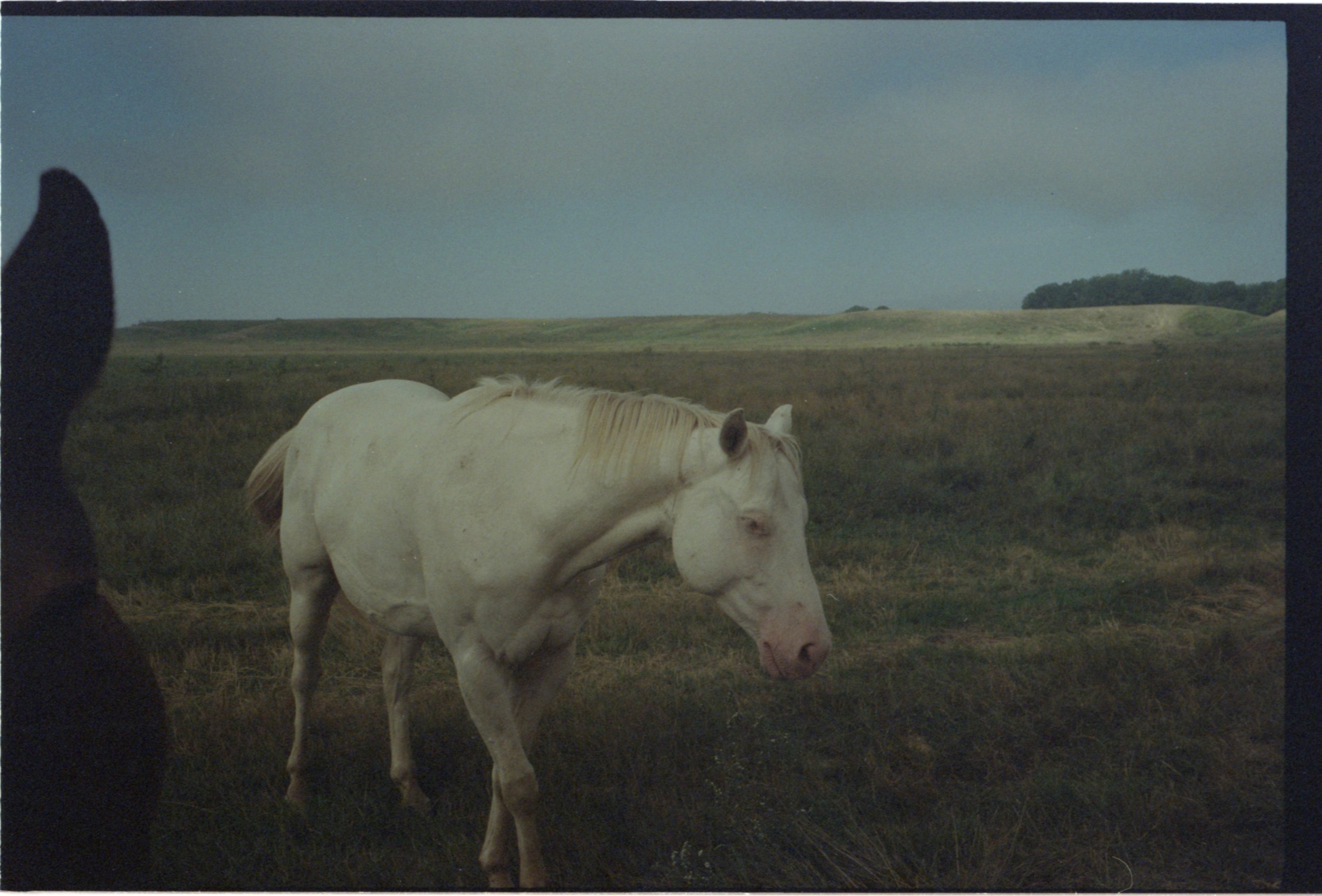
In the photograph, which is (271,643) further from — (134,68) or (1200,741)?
(1200,741)

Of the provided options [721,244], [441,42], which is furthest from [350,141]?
[721,244]

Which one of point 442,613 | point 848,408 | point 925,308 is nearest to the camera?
point 442,613

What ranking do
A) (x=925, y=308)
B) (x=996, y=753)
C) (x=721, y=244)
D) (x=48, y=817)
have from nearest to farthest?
1. (x=48, y=817)
2. (x=996, y=753)
3. (x=721, y=244)
4. (x=925, y=308)

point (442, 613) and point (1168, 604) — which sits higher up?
point (442, 613)

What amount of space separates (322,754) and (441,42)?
2.82 m

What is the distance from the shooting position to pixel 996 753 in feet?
9.93

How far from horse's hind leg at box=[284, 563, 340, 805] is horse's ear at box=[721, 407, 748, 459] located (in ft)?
6.04

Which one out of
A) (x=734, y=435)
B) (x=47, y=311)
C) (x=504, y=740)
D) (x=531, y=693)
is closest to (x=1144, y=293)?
(x=734, y=435)

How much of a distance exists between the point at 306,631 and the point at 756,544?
6.59ft

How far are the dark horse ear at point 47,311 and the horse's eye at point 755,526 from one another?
2.28 metres

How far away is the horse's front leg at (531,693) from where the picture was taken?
8.46ft

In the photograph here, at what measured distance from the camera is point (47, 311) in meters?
2.59

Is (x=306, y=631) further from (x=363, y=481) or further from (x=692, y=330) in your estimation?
(x=692, y=330)

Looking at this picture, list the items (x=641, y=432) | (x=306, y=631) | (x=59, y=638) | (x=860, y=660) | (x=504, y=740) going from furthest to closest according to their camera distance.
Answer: (x=860, y=660) < (x=306, y=631) < (x=59, y=638) < (x=504, y=740) < (x=641, y=432)
